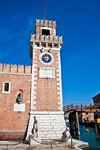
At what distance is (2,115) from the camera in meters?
16.4

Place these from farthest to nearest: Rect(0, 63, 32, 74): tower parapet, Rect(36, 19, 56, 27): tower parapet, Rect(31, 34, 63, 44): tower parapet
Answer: Rect(36, 19, 56, 27): tower parapet → Rect(31, 34, 63, 44): tower parapet → Rect(0, 63, 32, 74): tower parapet

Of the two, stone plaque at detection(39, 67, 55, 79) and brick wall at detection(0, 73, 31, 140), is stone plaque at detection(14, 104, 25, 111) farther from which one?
stone plaque at detection(39, 67, 55, 79)

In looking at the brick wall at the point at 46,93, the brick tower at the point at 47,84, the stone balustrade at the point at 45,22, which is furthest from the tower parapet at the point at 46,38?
the brick wall at the point at 46,93

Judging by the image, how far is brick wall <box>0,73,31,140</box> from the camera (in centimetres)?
1581

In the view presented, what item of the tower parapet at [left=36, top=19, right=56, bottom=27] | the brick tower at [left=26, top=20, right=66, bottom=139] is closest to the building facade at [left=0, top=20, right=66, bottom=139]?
the brick tower at [left=26, top=20, right=66, bottom=139]

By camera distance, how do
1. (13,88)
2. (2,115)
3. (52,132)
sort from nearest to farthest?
(52,132)
(2,115)
(13,88)

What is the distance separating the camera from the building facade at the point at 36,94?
15.9 meters

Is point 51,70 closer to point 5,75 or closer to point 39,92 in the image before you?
point 39,92

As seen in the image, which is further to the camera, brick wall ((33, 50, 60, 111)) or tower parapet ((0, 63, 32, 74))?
tower parapet ((0, 63, 32, 74))

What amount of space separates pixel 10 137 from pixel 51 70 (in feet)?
31.2

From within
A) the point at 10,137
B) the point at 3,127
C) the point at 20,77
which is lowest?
the point at 10,137

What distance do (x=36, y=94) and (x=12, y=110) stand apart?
3.42 m

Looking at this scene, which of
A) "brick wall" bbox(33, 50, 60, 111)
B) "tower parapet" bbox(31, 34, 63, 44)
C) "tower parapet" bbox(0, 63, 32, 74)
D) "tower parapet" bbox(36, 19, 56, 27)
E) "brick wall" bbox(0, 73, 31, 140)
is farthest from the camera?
"tower parapet" bbox(36, 19, 56, 27)

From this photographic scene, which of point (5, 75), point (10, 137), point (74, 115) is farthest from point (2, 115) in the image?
point (74, 115)
